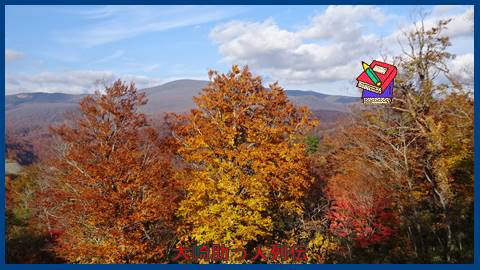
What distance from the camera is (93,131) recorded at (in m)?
Answer: 20.4

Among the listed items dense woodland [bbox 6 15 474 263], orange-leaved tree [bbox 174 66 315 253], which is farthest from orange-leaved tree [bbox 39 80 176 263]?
orange-leaved tree [bbox 174 66 315 253]

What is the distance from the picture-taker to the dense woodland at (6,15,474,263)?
56.0 feet

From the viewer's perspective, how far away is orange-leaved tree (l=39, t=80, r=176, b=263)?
17.0 metres

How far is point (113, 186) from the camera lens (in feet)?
57.5

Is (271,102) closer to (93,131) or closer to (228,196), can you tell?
(228,196)

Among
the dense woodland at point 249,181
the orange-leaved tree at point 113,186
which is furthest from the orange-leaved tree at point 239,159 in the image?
the orange-leaved tree at point 113,186

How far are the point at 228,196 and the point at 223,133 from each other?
2.94 metres

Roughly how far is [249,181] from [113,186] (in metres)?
6.29

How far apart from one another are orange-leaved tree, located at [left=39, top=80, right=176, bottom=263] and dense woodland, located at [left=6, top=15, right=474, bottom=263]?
72mm

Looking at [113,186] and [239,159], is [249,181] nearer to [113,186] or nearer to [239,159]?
[239,159]

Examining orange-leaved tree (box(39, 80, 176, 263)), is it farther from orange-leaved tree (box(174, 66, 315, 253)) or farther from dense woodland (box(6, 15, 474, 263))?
orange-leaved tree (box(174, 66, 315, 253))

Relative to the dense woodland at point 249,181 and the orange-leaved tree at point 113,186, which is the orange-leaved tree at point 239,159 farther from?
the orange-leaved tree at point 113,186

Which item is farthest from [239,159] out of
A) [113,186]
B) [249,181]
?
[113,186]

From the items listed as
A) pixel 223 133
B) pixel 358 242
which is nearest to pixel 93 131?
pixel 223 133
